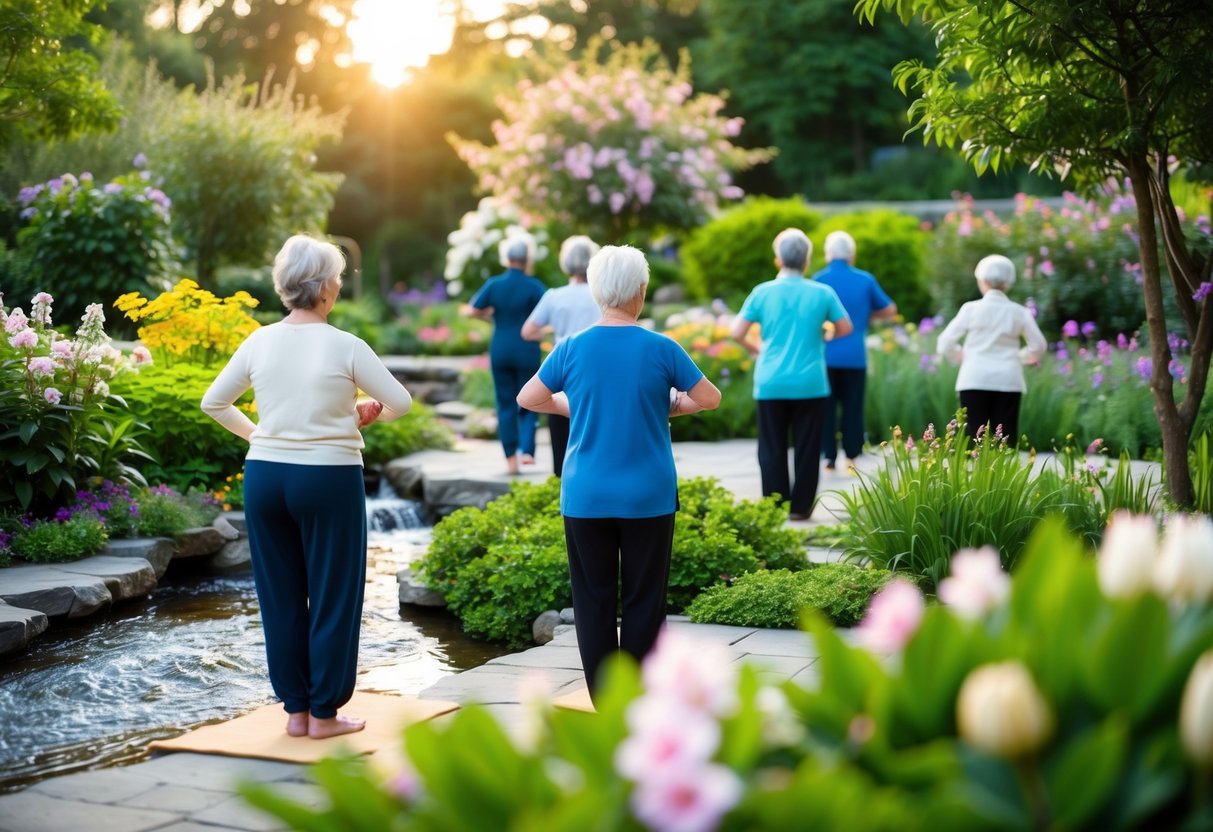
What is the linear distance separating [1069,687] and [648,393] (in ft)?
7.49

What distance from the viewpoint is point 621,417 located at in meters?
3.97

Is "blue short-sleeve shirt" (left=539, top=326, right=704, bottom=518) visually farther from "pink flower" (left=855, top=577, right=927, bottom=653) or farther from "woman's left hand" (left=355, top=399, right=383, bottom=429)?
"pink flower" (left=855, top=577, right=927, bottom=653)

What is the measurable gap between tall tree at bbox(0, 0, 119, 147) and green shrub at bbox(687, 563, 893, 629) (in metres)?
5.46

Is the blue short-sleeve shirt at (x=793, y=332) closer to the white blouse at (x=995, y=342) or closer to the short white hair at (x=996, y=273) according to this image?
the white blouse at (x=995, y=342)

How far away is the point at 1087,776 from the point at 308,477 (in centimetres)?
269

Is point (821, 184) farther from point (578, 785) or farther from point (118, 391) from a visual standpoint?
point (578, 785)

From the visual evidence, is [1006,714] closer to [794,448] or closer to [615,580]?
[615,580]

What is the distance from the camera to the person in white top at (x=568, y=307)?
320 inches

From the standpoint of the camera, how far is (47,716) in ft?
15.2

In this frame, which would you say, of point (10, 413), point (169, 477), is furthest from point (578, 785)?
point (169, 477)

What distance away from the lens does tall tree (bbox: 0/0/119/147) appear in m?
7.82

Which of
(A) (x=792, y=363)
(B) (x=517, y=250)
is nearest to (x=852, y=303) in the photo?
(A) (x=792, y=363)

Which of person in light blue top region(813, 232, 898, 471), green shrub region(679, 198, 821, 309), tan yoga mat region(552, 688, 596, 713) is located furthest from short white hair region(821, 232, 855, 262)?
green shrub region(679, 198, 821, 309)

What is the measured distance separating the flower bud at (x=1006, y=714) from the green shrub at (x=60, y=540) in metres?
5.80
